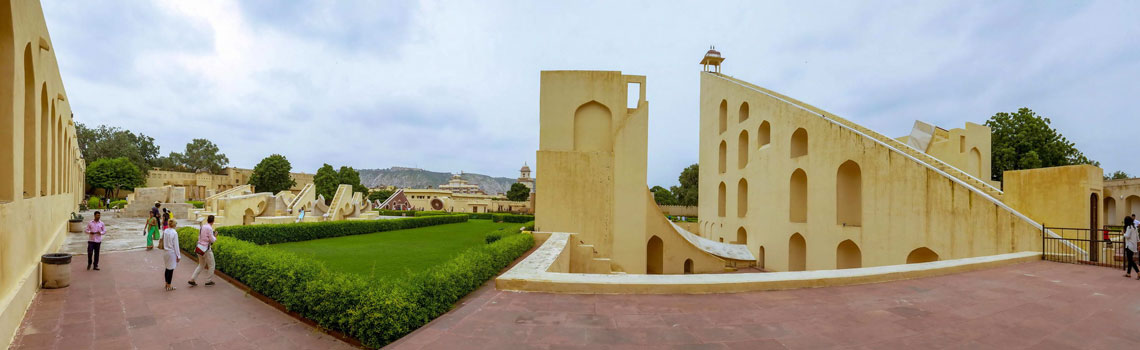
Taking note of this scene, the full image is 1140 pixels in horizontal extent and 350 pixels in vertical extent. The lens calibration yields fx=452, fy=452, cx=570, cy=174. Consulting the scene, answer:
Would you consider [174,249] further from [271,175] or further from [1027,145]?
[271,175]

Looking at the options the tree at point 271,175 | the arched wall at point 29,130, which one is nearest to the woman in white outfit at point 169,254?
the arched wall at point 29,130

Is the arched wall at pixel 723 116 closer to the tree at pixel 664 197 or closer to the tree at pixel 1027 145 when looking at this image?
the tree at pixel 1027 145

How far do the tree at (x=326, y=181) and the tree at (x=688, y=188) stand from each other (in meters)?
40.8

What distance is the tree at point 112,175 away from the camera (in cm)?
3881

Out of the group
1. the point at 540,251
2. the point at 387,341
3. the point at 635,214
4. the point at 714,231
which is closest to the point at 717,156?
the point at 714,231

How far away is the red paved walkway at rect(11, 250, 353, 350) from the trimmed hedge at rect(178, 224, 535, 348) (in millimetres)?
262

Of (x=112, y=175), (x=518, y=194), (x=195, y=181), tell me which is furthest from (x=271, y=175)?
(x=518, y=194)

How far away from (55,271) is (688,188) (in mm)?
49137

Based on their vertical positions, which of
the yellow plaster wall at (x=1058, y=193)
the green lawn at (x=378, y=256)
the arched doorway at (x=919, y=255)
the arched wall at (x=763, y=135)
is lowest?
the arched doorway at (x=919, y=255)

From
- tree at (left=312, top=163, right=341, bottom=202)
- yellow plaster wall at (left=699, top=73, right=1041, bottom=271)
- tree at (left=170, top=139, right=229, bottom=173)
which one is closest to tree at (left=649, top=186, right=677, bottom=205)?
yellow plaster wall at (left=699, top=73, right=1041, bottom=271)

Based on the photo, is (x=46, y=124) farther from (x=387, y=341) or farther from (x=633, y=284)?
(x=633, y=284)

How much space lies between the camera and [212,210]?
22547 mm

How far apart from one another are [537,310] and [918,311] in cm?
361

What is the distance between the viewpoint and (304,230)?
14.5 metres
